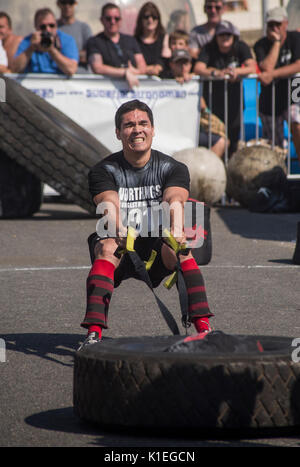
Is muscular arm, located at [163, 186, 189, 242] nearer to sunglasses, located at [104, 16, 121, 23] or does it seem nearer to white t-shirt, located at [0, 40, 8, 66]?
white t-shirt, located at [0, 40, 8, 66]

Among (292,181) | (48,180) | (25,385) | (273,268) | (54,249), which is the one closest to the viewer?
(25,385)

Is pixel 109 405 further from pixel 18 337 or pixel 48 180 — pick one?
pixel 48 180

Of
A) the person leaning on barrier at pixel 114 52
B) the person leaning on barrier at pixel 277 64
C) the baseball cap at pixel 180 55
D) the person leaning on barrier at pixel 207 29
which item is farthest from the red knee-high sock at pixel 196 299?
the person leaning on barrier at pixel 207 29

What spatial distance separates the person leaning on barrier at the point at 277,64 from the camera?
42.4 ft

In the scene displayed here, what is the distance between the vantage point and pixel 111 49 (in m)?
12.8

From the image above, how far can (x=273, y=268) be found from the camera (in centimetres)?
776

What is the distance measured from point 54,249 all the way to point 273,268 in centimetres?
220

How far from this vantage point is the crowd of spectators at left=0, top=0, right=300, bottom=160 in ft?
41.2

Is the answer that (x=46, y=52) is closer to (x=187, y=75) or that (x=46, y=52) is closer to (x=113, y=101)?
(x=113, y=101)

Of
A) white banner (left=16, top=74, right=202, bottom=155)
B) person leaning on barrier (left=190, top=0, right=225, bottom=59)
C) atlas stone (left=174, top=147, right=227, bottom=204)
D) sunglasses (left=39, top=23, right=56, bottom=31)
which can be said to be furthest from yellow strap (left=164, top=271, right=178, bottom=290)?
person leaning on barrier (left=190, top=0, right=225, bottom=59)

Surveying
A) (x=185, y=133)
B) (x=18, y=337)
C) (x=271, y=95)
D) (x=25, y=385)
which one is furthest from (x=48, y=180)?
(x=25, y=385)

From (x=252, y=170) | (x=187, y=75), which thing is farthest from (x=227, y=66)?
(x=252, y=170)

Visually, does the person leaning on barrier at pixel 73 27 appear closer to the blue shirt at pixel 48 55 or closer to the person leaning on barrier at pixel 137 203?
the blue shirt at pixel 48 55

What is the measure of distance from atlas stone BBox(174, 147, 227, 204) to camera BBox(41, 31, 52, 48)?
2180 millimetres
